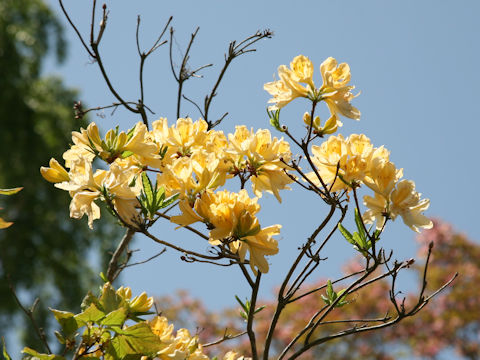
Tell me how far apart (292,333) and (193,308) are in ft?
5.72

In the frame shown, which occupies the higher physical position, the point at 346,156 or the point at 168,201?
the point at 346,156

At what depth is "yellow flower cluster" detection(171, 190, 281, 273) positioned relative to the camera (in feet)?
3.71

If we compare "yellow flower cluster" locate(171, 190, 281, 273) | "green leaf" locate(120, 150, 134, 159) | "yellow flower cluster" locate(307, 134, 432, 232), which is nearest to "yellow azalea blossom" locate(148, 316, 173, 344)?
"yellow flower cluster" locate(171, 190, 281, 273)

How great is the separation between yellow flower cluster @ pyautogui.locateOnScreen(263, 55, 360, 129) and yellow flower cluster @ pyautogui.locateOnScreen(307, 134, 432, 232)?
2.9 inches

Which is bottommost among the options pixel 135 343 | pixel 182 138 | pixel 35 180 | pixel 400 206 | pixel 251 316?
pixel 135 343

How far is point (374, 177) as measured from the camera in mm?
1243

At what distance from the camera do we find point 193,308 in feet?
31.0

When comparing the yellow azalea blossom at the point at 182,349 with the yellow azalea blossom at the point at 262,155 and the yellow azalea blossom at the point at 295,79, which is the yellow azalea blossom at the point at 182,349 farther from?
the yellow azalea blossom at the point at 295,79

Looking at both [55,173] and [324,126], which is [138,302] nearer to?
[55,173]

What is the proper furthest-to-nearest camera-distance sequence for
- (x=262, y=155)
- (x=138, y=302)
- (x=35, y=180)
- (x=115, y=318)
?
(x=35, y=180) → (x=262, y=155) → (x=138, y=302) → (x=115, y=318)

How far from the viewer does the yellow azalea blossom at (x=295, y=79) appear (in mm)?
1286

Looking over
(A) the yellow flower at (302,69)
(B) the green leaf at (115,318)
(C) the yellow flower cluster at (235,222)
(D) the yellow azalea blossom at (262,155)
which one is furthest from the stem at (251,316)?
(A) the yellow flower at (302,69)

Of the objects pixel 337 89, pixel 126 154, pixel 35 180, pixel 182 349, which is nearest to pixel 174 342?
pixel 182 349

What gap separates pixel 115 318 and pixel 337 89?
0.64 metres
